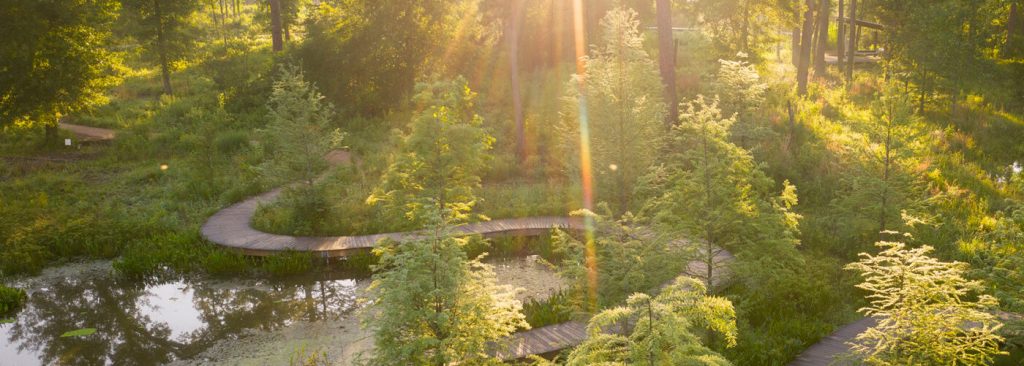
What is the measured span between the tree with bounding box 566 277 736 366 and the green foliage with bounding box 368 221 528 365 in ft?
4.62

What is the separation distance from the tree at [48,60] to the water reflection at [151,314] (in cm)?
1141

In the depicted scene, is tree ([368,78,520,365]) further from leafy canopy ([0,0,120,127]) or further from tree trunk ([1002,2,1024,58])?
tree trunk ([1002,2,1024,58])

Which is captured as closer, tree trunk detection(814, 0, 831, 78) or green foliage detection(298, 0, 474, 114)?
green foliage detection(298, 0, 474, 114)

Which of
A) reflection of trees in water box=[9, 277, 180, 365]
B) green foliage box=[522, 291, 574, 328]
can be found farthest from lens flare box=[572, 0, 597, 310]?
reflection of trees in water box=[9, 277, 180, 365]

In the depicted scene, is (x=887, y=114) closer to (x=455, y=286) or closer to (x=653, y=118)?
(x=653, y=118)

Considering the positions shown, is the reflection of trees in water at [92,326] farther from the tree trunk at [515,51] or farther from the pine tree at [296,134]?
the tree trunk at [515,51]

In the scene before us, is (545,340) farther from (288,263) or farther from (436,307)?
(288,263)

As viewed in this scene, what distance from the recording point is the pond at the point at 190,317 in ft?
34.6

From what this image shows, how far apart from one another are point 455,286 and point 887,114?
988 centimetres

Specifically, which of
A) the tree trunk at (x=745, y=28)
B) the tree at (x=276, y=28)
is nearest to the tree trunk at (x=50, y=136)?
the tree at (x=276, y=28)

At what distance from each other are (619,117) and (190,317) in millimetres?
9102

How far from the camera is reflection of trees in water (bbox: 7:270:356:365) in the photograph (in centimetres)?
1082

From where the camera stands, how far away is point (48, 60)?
21.7 metres

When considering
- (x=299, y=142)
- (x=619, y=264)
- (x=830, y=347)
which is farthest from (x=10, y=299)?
(x=830, y=347)
